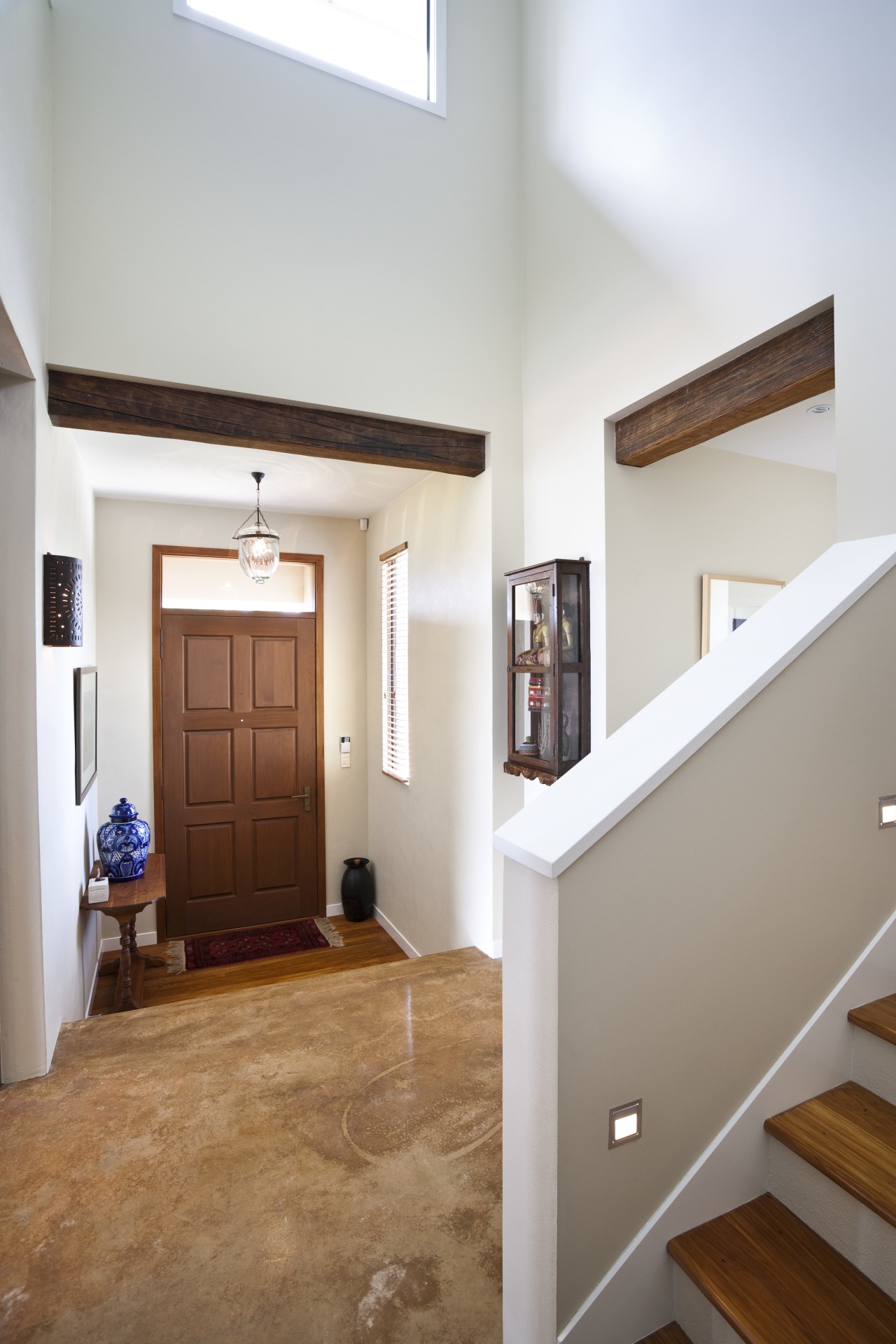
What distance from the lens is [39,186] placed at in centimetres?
236

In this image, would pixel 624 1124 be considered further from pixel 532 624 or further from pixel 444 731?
pixel 444 731

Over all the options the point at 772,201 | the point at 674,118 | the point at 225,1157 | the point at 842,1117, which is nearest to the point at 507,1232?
the point at 842,1117

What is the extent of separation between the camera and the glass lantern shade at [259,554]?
4309 millimetres

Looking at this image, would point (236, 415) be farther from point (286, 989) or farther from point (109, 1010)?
point (109, 1010)

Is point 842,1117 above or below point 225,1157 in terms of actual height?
above

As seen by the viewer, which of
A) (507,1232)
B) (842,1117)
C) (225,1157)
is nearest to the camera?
(507,1232)

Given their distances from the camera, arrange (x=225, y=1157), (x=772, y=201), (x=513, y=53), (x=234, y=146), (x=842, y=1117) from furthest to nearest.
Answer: (x=513, y=53), (x=234, y=146), (x=772, y=201), (x=225, y=1157), (x=842, y=1117)

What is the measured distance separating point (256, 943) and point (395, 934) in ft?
3.18

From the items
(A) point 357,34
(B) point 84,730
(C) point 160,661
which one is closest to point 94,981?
(B) point 84,730

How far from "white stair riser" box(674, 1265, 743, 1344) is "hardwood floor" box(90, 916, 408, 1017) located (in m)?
2.90

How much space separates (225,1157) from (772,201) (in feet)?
10.1

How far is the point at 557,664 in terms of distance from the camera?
2.81m

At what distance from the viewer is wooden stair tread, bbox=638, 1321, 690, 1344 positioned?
1.28 metres

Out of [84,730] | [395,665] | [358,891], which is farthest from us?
[358,891]
